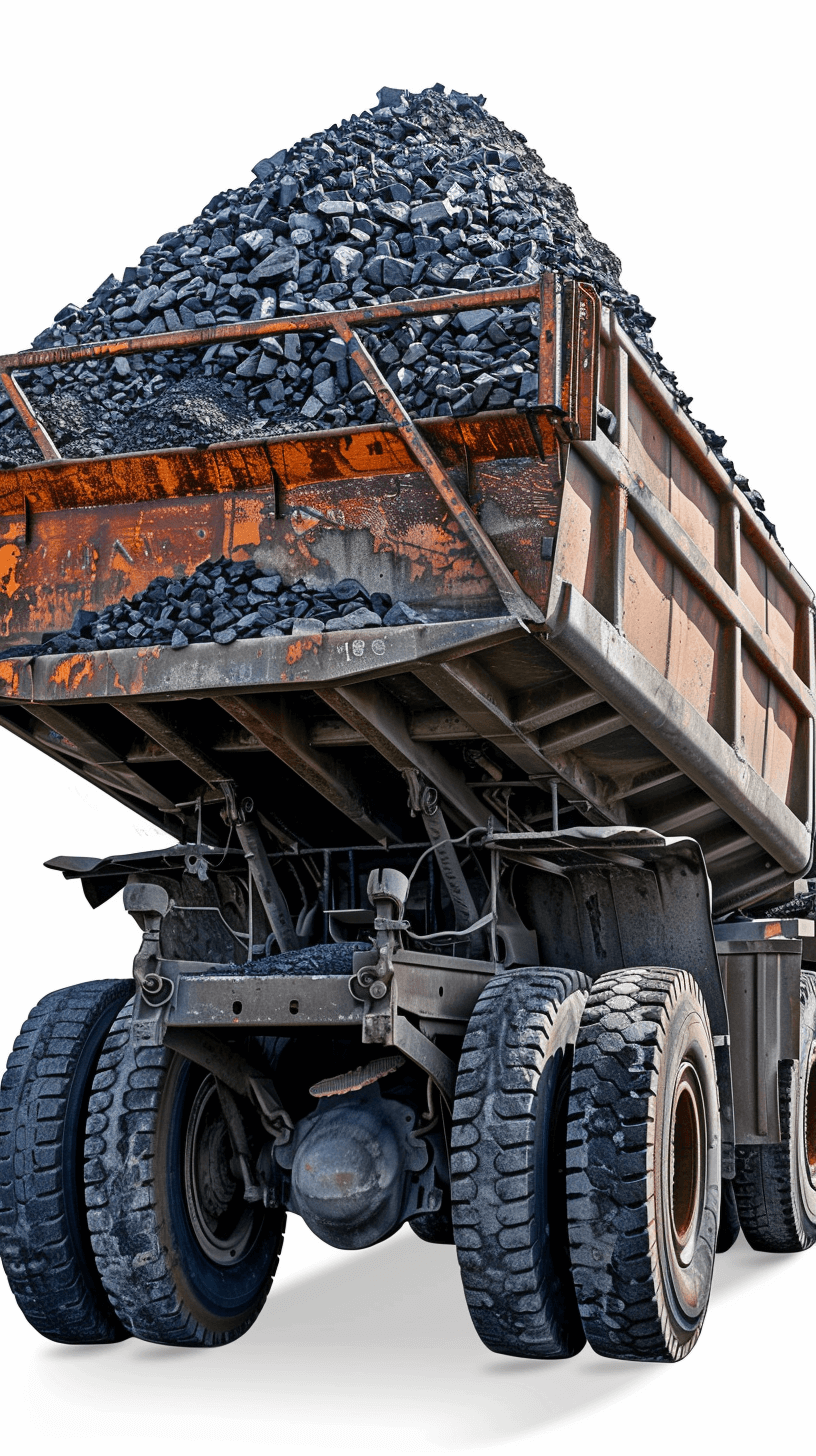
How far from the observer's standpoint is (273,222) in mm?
6344

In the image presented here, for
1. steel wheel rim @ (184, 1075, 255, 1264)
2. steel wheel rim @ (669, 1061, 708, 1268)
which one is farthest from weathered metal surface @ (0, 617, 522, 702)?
steel wheel rim @ (669, 1061, 708, 1268)

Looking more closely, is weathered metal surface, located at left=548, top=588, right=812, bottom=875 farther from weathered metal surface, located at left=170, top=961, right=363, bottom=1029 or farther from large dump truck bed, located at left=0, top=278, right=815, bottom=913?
weathered metal surface, located at left=170, top=961, right=363, bottom=1029

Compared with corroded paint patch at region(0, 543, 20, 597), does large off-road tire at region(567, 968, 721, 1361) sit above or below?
below

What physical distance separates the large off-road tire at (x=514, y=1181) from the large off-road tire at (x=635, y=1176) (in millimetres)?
106

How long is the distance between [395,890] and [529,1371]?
1.74 meters

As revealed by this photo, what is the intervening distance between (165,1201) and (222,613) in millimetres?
2093

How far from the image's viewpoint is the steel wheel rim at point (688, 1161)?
5.61 metres

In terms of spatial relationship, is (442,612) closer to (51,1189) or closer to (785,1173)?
(51,1189)

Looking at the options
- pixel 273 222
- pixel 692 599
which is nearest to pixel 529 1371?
pixel 692 599

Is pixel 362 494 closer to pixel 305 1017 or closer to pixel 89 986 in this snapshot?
pixel 305 1017

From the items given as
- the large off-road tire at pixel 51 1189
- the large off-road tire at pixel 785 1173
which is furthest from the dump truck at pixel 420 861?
the large off-road tire at pixel 785 1173

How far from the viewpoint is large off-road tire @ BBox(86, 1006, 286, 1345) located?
18.2ft

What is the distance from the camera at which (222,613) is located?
5.44 meters

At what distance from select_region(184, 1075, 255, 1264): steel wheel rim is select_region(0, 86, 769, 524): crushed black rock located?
98.9 inches
